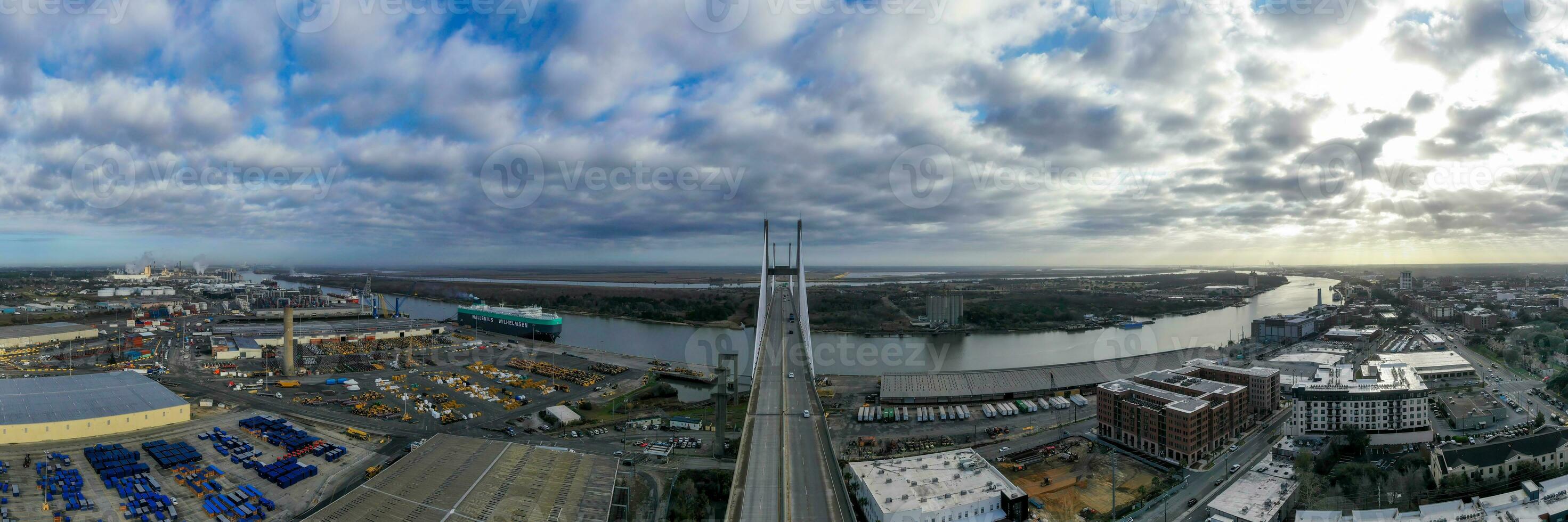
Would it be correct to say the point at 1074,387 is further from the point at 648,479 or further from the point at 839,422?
the point at 648,479

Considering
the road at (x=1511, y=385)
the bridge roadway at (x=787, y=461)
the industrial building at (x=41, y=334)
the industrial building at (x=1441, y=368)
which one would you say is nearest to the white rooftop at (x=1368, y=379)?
the industrial building at (x=1441, y=368)

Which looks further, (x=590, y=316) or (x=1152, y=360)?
(x=590, y=316)

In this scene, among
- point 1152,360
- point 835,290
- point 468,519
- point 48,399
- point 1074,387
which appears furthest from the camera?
point 835,290

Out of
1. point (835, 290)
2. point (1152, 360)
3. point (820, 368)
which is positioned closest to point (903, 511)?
point (820, 368)

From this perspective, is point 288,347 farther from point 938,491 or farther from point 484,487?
point 938,491

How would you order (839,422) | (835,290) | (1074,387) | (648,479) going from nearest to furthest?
(648,479) → (839,422) → (1074,387) → (835,290)
